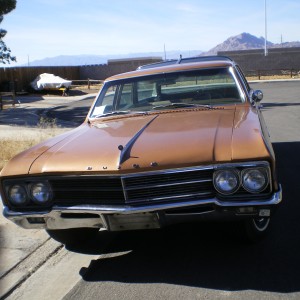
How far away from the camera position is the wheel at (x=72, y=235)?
4.29m

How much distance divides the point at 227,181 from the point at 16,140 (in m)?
7.66

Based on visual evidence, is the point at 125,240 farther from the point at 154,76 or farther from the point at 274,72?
the point at 274,72

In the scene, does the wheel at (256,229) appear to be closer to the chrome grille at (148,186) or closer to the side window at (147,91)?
the chrome grille at (148,186)

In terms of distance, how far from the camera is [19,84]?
36.1 meters

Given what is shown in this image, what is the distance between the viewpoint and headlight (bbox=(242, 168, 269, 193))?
3.36 metres

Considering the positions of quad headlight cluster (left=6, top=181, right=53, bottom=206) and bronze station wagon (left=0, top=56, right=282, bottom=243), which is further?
quad headlight cluster (left=6, top=181, right=53, bottom=206)

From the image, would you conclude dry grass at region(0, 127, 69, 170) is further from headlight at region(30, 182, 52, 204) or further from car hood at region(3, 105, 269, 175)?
headlight at region(30, 182, 52, 204)

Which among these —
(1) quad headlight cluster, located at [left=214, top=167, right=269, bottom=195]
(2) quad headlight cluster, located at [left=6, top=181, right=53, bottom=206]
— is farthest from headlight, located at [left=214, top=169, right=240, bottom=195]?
(2) quad headlight cluster, located at [left=6, top=181, right=53, bottom=206]

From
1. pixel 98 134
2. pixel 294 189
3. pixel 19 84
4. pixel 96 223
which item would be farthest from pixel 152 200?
pixel 19 84

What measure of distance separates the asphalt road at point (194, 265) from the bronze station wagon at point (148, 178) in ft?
0.85

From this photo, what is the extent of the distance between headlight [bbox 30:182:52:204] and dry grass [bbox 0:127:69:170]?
380cm

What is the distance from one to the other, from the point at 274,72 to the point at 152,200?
4207cm

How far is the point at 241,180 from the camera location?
338 cm

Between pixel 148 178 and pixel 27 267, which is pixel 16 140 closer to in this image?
pixel 27 267
